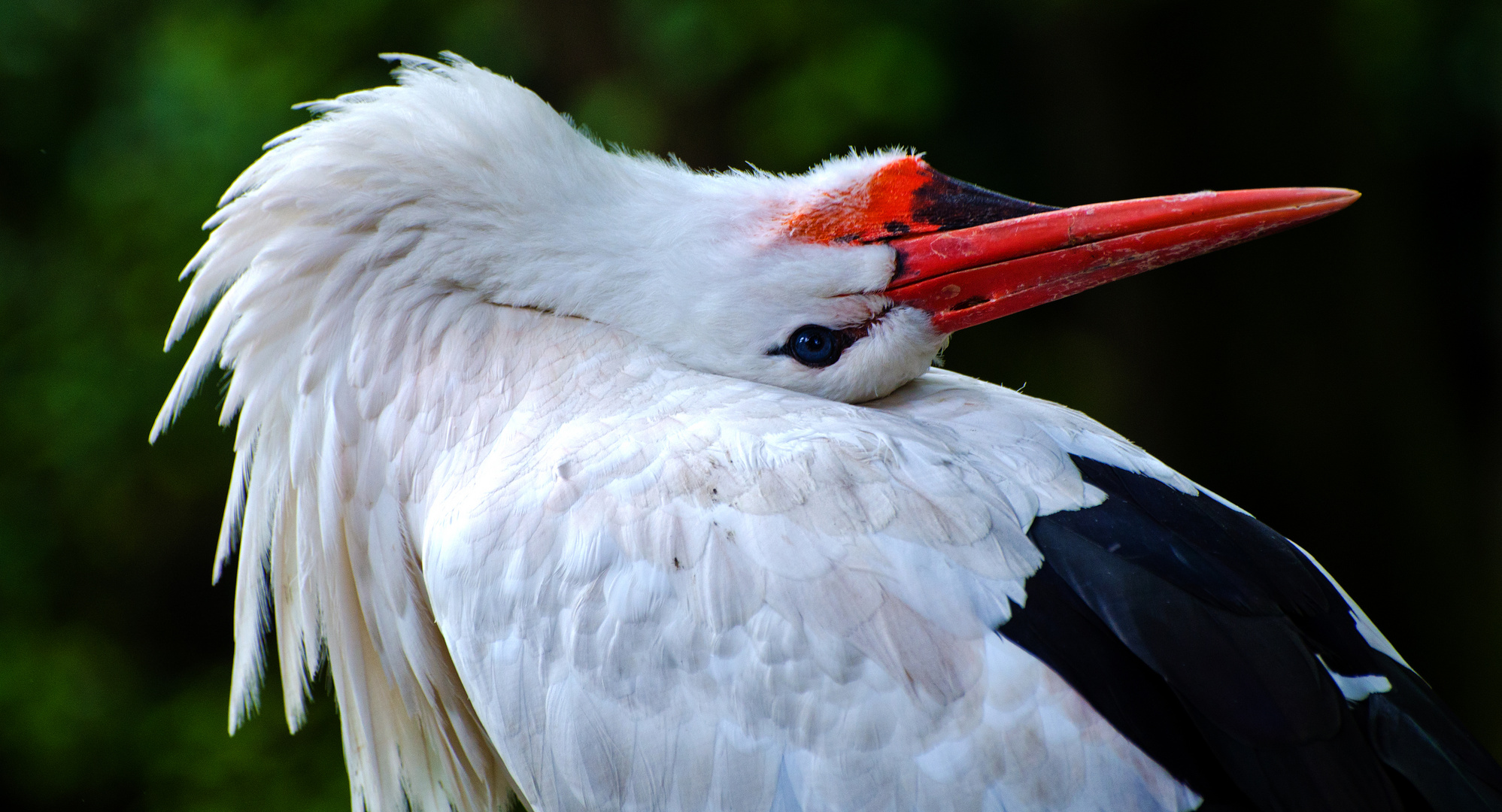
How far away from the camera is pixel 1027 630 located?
4.94 ft

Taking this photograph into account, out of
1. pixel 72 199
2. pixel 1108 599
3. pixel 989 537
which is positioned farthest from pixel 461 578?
pixel 72 199

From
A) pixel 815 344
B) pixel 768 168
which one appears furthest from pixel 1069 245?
pixel 768 168

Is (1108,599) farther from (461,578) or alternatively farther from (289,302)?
(289,302)

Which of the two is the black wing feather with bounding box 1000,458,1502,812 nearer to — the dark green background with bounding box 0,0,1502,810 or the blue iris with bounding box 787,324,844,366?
the blue iris with bounding box 787,324,844,366

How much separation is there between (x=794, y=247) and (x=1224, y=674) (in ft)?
2.75

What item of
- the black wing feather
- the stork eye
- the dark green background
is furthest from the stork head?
the dark green background

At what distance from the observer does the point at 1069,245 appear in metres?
1.79

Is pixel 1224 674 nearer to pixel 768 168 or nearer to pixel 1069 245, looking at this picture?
pixel 1069 245

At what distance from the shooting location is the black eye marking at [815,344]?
180cm

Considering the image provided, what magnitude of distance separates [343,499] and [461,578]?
369 mm

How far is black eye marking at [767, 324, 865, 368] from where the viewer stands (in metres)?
1.80

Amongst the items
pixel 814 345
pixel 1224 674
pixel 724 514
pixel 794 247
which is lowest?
pixel 1224 674

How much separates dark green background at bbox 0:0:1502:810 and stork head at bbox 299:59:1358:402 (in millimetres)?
2237

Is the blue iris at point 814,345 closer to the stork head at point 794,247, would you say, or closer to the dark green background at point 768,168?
the stork head at point 794,247
